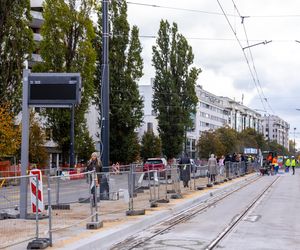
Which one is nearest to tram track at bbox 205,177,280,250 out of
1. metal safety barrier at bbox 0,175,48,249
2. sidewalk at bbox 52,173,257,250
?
sidewalk at bbox 52,173,257,250

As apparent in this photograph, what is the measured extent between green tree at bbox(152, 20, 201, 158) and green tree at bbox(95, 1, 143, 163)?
10045 millimetres

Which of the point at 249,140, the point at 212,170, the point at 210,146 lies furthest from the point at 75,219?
the point at 249,140

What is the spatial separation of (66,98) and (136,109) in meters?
35.7

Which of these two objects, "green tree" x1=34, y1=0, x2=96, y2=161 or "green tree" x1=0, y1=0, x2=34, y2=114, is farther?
"green tree" x1=34, y1=0, x2=96, y2=161

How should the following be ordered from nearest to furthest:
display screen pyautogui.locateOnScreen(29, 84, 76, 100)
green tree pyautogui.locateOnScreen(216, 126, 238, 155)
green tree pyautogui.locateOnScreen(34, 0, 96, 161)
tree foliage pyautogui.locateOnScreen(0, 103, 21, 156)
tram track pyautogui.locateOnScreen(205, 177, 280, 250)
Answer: tram track pyautogui.locateOnScreen(205, 177, 280, 250) → display screen pyautogui.locateOnScreen(29, 84, 76, 100) → tree foliage pyautogui.locateOnScreen(0, 103, 21, 156) → green tree pyautogui.locateOnScreen(34, 0, 96, 161) → green tree pyautogui.locateOnScreen(216, 126, 238, 155)

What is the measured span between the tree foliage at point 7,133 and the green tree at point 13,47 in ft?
2.66

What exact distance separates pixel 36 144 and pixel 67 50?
7752 millimetres

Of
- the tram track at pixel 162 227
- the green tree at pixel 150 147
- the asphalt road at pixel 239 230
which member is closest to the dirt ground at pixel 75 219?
the tram track at pixel 162 227

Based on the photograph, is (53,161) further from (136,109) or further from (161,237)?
(161,237)

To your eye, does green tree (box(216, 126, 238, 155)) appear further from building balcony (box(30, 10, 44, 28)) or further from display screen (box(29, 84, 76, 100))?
display screen (box(29, 84, 76, 100))

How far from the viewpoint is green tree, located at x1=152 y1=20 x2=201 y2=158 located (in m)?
59.1

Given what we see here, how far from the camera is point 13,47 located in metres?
37.4

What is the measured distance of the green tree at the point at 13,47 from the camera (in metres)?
36.9

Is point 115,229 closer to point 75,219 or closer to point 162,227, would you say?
point 75,219
